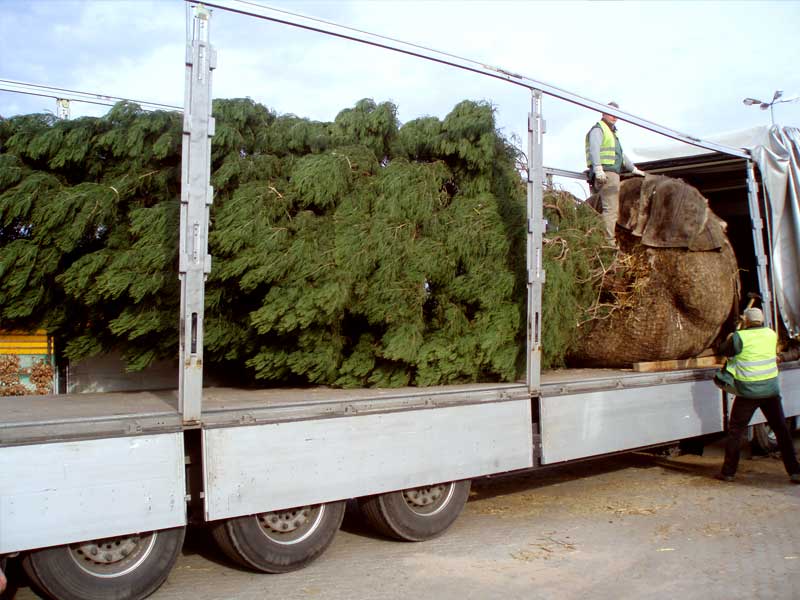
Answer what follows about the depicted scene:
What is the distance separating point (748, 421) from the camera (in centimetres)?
782

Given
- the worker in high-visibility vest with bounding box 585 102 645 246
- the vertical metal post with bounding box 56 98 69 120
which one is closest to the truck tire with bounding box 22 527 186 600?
the vertical metal post with bounding box 56 98 69 120

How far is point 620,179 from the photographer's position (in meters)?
8.66

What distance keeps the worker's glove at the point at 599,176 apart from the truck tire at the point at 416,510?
366 centimetres

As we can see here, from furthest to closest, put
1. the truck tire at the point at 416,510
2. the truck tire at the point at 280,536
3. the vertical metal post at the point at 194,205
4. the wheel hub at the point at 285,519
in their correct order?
the truck tire at the point at 416,510 < the wheel hub at the point at 285,519 < the truck tire at the point at 280,536 < the vertical metal post at the point at 194,205

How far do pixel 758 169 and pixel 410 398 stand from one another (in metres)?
5.51

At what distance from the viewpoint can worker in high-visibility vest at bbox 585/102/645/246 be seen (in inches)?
315

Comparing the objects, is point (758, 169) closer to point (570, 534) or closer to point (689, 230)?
point (689, 230)

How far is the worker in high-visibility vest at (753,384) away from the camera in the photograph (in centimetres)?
762

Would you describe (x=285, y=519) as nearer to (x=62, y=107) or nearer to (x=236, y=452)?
(x=236, y=452)

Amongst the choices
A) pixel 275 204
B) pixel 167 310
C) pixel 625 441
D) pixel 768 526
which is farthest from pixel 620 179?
pixel 167 310

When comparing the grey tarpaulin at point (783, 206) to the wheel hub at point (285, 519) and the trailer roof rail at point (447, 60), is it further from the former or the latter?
the wheel hub at point (285, 519)

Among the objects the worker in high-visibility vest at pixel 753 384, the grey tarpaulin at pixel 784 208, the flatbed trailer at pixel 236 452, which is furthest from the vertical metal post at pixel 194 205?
the grey tarpaulin at pixel 784 208

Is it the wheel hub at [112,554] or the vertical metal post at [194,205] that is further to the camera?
the vertical metal post at [194,205]

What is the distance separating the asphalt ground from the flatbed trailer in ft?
0.86
